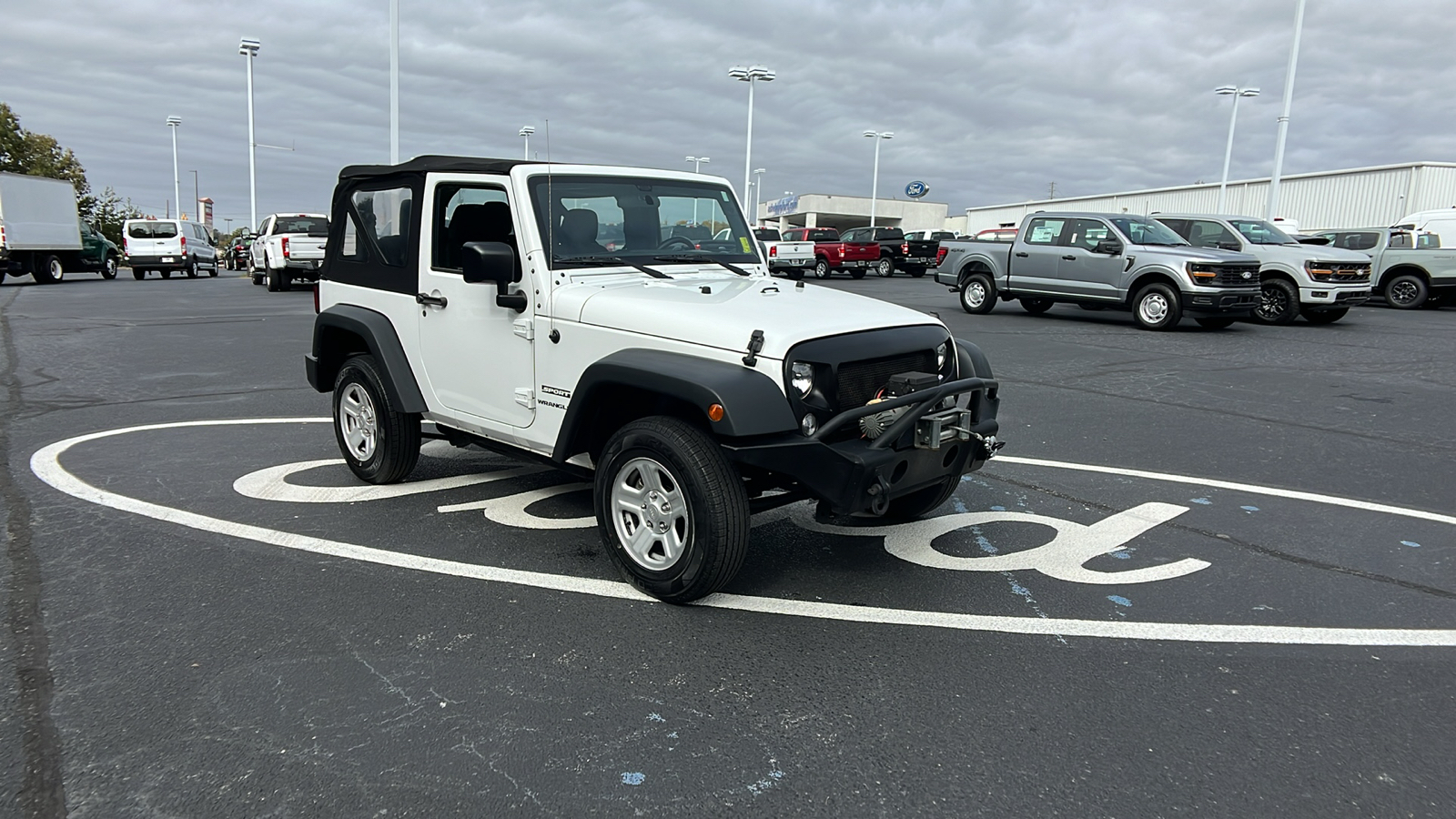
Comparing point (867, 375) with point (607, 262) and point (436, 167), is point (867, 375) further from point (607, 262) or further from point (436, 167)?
point (436, 167)

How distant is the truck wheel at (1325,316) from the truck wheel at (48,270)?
3259cm

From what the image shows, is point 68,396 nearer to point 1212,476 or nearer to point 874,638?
point 874,638

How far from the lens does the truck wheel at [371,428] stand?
18.1 feet

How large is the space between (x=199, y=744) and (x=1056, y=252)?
16138 millimetres

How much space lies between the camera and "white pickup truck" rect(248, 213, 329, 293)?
23.7 metres

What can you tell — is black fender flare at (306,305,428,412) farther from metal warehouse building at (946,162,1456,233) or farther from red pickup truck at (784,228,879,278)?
metal warehouse building at (946,162,1456,233)

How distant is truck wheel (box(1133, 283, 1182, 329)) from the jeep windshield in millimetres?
11795

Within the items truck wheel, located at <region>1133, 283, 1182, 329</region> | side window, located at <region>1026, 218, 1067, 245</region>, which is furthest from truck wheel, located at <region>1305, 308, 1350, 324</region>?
side window, located at <region>1026, 218, 1067, 245</region>

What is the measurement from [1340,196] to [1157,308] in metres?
35.3

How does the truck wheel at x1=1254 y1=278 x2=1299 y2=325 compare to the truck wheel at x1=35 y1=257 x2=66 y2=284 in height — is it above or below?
above

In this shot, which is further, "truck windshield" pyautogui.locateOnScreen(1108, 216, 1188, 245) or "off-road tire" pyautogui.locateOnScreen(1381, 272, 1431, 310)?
"off-road tire" pyautogui.locateOnScreen(1381, 272, 1431, 310)

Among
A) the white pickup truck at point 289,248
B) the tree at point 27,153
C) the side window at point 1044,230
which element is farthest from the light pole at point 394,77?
the tree at point 27,153

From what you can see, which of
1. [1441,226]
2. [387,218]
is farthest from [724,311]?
[1441,226]

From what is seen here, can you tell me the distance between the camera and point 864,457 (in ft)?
12.2
